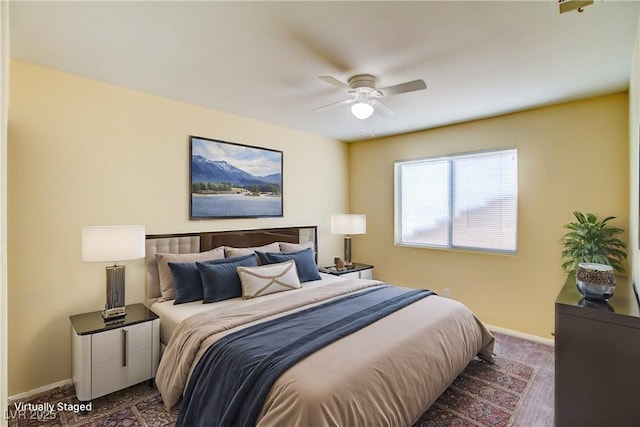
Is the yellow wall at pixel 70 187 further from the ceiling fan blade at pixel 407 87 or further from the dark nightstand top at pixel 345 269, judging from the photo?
the ceiling fan blade at pixel 407 87

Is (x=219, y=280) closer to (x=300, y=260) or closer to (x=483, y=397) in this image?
(x=300, y=260)

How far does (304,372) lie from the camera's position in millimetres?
1697

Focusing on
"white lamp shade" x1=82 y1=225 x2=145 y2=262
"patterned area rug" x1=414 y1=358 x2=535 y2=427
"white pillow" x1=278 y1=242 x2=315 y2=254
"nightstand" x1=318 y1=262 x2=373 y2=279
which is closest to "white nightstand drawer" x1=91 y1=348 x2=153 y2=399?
"white lamp shade" x1=82 y1=225 x2=145 y2=262

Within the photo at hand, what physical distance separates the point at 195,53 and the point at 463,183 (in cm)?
336

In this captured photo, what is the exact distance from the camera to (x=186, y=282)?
2920mm

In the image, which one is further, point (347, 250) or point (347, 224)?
point (347, 250)

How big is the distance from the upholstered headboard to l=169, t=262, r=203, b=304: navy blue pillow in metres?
0.32

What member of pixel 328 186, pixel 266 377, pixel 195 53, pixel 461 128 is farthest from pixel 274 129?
pixel 266 377

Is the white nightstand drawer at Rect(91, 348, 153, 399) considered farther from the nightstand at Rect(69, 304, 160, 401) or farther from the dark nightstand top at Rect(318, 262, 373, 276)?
the dark nightstand top at Rect(318, 262, 373, 276)

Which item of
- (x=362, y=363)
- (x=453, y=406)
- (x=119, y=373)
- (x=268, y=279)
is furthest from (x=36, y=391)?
(x=453, y=406)

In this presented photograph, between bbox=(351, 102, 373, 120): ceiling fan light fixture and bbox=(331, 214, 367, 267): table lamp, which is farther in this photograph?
bbox=(331, 214, 367, 267): table lamp

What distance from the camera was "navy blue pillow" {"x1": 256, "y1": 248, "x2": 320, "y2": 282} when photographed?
3.54 m

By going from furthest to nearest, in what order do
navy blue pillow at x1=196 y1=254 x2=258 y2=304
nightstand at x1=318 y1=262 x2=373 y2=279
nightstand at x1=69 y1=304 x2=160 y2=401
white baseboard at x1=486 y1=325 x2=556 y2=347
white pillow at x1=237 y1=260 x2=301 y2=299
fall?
1. nightstand at x1=318 y1=262 x2=373 y2=279
2. white baseboard at x1=486 y1=325 x2=556 y2=347
3. white pillow at x1=237 y1=260 x2=301 y2=299
4. navy blue pillow at x1=196 y1=254 x2=258 y2=304
5. nightstand at x1=69 y1=304 x2=160 y2=401

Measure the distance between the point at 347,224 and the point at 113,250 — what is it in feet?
9.22
